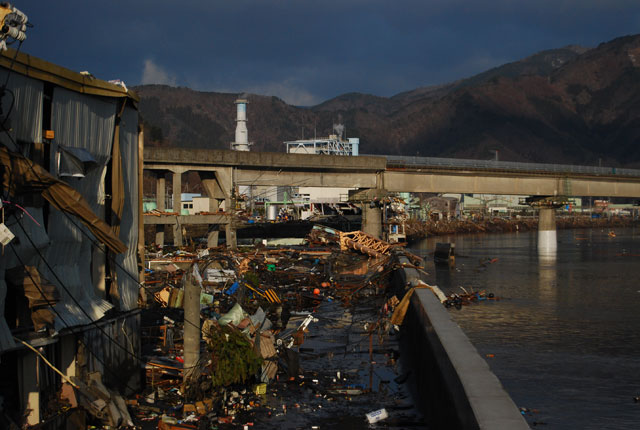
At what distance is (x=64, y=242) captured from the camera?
12.3 m

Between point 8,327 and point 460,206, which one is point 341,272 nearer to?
point 8,327

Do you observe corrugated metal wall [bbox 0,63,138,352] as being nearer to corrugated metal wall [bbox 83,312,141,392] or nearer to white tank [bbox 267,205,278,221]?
corrugated metal wall [bbox 83,312,141,392]

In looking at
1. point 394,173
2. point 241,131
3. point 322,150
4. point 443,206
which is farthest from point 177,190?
point 443,206

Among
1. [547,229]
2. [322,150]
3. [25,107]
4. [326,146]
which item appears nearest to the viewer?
[25,107]

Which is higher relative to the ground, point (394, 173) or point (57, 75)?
point (394, 173)

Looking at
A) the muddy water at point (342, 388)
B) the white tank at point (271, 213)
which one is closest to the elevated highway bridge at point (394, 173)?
the muddy water at point (342, 388)

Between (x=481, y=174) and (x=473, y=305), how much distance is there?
3322cm

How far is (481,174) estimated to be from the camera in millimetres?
62688

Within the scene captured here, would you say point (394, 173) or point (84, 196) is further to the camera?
point (394, 173)

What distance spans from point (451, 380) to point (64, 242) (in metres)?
7.48

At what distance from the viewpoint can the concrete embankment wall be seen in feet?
30.9

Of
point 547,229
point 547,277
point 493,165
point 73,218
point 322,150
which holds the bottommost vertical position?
point 547,277

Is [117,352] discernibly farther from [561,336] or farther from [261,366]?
[561,336]

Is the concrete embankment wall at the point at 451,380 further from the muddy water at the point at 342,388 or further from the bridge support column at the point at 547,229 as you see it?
the bridge support column at the point at 547,229
